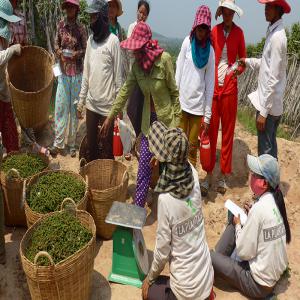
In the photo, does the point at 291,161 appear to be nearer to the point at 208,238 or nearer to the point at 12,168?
the point at 208,238

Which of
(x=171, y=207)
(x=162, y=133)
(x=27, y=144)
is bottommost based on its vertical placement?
(x=27, y=144)

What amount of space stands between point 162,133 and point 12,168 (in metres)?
1.69

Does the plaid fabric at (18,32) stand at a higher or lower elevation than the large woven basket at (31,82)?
higher

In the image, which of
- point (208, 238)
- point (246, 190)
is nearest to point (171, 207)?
point (208, 238)

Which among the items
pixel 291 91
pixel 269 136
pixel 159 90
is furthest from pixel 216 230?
pixel 291 91

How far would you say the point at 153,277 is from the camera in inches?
107

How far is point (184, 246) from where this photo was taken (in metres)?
2.52

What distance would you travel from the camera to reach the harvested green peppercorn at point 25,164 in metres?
3.60

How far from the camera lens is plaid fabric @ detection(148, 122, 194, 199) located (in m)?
2.29

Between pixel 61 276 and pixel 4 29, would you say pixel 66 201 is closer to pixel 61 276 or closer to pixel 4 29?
pixel 61 276

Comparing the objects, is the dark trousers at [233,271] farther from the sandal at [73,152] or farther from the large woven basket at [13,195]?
the sandal at [73,152]

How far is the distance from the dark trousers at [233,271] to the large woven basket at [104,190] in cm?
104

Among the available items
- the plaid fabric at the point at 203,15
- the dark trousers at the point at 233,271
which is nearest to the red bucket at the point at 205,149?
the dark trousers at the point at 233,271

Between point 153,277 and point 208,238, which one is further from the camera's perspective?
point 208,238
